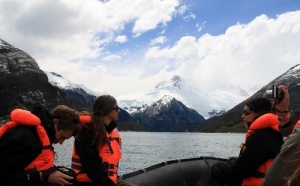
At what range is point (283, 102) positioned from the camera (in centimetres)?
712

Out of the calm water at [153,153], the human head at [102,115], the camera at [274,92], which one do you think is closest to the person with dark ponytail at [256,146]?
the camera at [274,92]

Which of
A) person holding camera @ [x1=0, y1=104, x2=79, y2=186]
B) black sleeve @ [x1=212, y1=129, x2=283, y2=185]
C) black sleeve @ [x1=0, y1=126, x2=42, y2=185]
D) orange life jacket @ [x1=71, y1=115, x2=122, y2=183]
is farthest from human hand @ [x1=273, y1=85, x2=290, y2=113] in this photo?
black sleeve @ [x1=0, y1=126, x2=42, y2=185]

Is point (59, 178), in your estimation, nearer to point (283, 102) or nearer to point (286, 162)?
point (283, 102)

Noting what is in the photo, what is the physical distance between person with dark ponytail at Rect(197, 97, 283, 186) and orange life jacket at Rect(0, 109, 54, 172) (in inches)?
127

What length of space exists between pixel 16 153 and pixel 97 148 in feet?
5.48

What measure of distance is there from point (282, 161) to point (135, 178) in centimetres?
639

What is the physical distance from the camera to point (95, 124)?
7.11 m

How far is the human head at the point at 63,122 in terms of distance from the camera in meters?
6.47

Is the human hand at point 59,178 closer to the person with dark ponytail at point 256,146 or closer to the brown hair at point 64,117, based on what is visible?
the brown hair at point 64,117

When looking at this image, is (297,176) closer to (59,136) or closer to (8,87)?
(59,136)

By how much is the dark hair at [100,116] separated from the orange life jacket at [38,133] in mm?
961

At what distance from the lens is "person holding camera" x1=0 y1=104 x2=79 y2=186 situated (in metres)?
5.66

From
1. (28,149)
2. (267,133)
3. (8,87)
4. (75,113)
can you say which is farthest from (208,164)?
(8,87)

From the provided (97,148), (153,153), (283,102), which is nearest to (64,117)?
(97,148)
